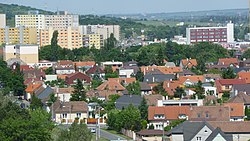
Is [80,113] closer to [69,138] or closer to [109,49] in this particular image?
[69,138]

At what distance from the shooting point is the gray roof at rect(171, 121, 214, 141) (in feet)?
55.0

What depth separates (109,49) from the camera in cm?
4644

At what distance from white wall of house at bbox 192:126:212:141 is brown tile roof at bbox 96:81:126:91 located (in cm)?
1059

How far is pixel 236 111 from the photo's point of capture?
20188 millimetres

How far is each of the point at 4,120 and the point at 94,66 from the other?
1952cm

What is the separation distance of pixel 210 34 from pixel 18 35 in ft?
58.0

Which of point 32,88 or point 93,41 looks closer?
point 32,88

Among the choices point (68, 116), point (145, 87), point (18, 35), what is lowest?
point (68, 116)

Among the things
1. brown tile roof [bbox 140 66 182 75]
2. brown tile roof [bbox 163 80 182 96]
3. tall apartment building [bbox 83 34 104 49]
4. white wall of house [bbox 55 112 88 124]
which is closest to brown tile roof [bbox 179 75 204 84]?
brown tile roof [bbox 163 80 182 96]

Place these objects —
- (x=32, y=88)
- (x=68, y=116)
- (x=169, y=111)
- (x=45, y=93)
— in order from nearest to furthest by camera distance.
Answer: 1. (x=169, y=111)
2. (x=68, y=116)
3. (x=45, y=93)
4. (x=32, y=88)

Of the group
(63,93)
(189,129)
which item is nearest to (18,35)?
(63,93)

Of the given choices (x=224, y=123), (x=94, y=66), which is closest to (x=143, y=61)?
(x=94, y=66)

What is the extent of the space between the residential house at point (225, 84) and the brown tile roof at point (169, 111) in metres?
5.79

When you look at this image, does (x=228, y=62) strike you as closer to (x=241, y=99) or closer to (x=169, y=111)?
(x=241, y=99)
